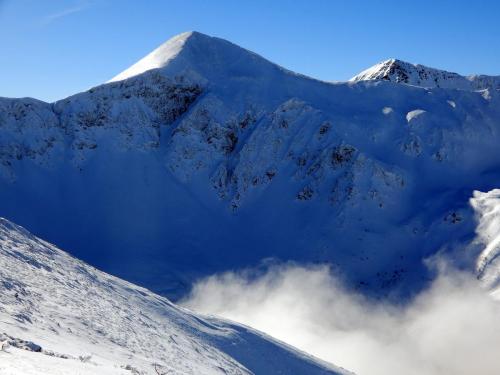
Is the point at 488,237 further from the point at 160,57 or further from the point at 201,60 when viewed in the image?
the point at 160,57

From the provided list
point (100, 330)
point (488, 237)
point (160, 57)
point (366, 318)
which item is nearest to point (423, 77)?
point (160, 57)

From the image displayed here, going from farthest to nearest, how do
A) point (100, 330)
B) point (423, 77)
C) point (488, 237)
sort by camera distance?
point (423, 77)
point (488, 237)
point (100, 330)

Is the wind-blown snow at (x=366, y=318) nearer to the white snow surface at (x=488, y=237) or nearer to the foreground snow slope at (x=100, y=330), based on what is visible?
the white snow surface at (x=488, y=237)

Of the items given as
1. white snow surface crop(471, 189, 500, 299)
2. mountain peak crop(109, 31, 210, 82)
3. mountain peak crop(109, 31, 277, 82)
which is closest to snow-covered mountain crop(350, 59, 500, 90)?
mountain peak crop(109, 31, 277, 82)

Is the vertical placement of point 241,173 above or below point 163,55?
below

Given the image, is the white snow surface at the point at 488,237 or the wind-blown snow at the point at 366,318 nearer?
the wind-blown snow at the point at 366,318

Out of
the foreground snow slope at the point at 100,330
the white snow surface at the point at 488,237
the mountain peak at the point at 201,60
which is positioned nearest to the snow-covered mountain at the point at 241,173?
the mountain peak at the point at 201,60

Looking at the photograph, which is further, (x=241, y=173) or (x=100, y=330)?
(x=241, y=173)
